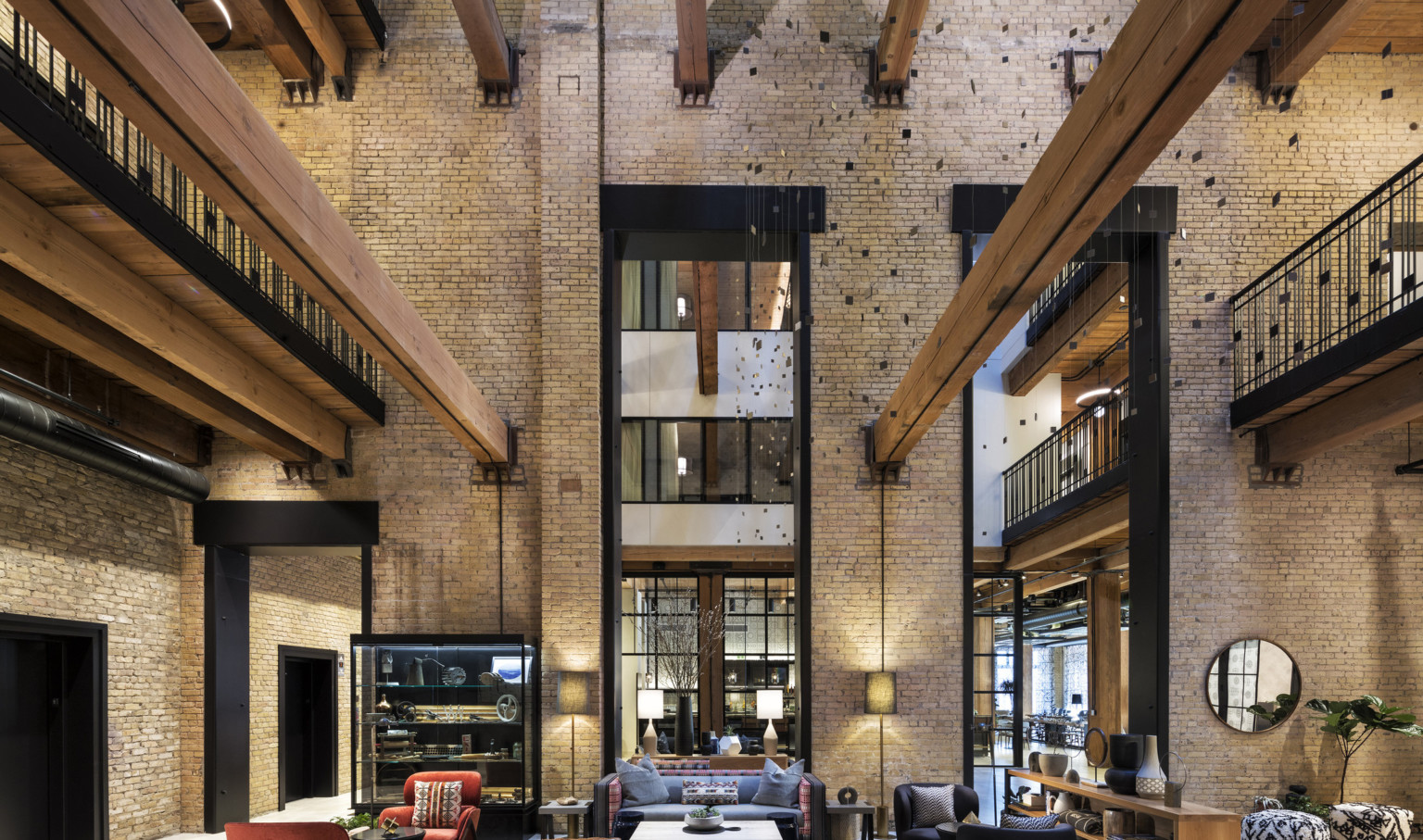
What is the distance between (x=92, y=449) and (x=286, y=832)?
11.9 ft

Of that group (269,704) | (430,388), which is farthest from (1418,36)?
(269,704)

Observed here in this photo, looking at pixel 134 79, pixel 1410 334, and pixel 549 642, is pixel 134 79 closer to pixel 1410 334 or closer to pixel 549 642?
pixel 549 642

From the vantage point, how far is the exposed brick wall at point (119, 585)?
29.0 feet

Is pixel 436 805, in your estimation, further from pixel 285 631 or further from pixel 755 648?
pixel 755 648

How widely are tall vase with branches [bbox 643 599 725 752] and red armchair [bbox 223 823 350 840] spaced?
9.78 metres

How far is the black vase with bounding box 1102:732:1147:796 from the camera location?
26.6ft

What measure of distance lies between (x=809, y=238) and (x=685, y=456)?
6.29 metres

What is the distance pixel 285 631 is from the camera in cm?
1412

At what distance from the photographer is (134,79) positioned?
3.77 meters

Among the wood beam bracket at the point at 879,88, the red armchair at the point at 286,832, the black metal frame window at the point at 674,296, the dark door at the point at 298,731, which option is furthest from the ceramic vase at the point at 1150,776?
the dark door at the point at 298,731

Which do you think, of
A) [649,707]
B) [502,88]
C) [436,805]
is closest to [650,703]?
[649,707]

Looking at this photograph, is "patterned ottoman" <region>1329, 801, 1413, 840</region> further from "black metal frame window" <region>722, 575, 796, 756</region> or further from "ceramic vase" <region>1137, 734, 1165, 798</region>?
"black metal frame window" <region>722, 575, 796, 756</region>

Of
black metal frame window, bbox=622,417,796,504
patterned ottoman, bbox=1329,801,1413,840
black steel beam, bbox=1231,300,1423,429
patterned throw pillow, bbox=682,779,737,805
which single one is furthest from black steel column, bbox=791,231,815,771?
black metal frame window, bbox=622,417,796,504

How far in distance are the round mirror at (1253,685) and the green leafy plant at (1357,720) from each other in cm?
28
